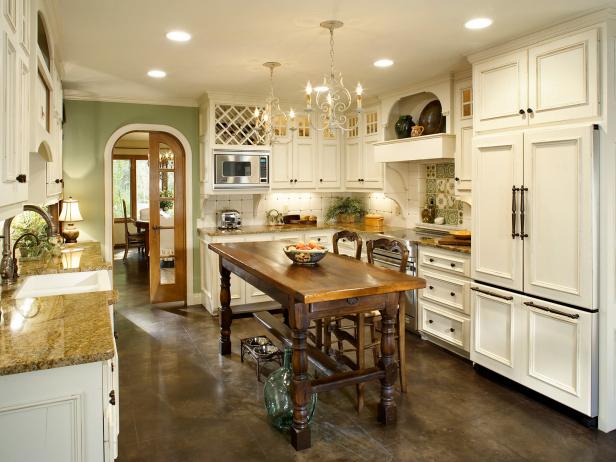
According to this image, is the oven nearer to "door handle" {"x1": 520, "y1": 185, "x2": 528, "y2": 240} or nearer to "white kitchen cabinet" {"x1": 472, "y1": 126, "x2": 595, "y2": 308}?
"white kitchen cabinet" {"x1": 472, "y1": 126, "x2": 595, "y2": 308}

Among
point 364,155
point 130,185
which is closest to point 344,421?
point 364,155

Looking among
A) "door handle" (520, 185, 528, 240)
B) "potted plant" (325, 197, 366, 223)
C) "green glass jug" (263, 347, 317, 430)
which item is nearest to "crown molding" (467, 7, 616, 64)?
"door handle" (520, 185, 528, 240)

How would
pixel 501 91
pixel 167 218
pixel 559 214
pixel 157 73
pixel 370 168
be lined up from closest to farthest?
pixel 559 214 → pixel 501 91 → pixel 157 73 → pixel 370 168 → pixel 167 218

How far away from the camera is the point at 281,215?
6.32 meters

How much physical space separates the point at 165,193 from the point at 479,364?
406 cm

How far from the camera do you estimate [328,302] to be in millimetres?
2691

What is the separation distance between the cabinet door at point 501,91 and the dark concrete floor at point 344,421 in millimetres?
1975

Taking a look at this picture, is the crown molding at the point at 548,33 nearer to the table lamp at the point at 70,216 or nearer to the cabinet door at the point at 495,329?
the cabinet door at the point at 495,329

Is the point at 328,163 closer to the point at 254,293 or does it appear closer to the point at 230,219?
the point at 230,219

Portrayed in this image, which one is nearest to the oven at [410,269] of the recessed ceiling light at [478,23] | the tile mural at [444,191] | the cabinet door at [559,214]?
the tile mural at [444,191]

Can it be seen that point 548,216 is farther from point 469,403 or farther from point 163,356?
point 163,356

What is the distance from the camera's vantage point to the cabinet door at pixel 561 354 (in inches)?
115

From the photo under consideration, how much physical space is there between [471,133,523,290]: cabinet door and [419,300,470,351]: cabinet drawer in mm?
526

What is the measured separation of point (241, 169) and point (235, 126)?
51cm
